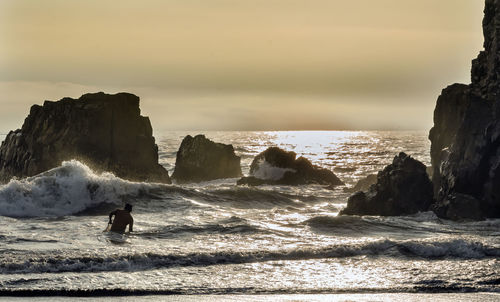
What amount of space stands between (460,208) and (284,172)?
26707 millimetres

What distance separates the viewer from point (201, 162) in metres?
56.0

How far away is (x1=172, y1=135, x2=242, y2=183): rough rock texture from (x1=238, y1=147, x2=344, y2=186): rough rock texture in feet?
13.4

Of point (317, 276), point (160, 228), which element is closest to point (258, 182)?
point (160, 228)

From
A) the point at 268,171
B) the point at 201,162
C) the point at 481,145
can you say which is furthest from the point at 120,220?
the point at 201,162

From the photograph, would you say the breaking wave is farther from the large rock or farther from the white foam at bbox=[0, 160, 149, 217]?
the large rock

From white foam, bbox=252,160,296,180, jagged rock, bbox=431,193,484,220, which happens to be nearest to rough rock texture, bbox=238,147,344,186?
white foam, bbox=252,160,296,180

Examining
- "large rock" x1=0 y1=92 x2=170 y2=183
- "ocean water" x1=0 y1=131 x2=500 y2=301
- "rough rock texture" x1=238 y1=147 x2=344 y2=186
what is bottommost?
"ocean water" x1=0 y1=131 x2=500 y2=301

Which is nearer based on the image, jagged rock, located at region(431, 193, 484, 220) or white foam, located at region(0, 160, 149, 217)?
jagged rock, located at region(431, 193, 484, 220)

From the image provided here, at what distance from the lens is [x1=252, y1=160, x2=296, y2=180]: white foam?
51322 millimetres

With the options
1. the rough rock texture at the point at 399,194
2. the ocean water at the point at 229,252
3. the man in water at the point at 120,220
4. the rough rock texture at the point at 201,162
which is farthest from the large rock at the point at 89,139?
the man in water at the point at 120,220

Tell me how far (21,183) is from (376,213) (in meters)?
16.6

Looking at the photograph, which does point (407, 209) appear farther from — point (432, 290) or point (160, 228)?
point (432, 290)

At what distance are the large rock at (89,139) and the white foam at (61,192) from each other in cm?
1040

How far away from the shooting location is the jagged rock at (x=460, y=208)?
82.2ft
